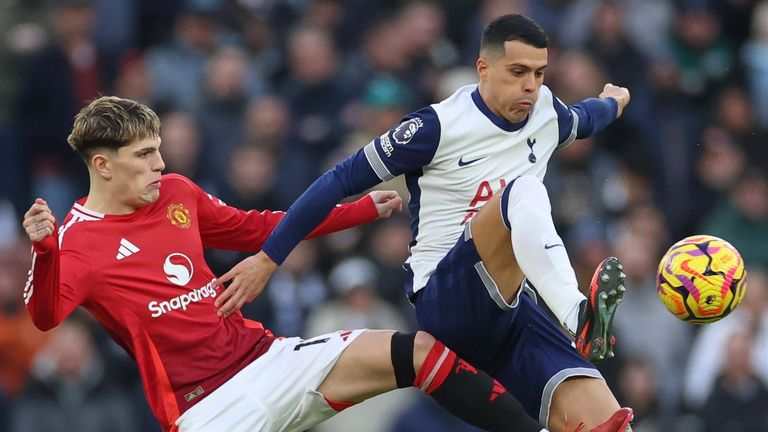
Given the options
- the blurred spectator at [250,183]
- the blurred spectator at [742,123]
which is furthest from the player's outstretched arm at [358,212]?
the blurred spectator at [742,123]

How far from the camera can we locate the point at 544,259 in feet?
21.6

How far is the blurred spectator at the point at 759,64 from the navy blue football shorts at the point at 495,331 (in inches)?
260

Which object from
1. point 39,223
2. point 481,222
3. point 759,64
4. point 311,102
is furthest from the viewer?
point 759,64

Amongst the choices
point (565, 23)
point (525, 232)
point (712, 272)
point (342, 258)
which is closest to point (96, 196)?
point (525, 232)

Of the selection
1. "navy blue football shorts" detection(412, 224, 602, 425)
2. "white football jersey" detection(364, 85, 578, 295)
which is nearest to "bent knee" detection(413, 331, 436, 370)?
"navy blue football shorts" detection(412, 224, 602, 425)

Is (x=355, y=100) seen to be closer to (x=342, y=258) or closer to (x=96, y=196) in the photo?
(x=342, y=258)

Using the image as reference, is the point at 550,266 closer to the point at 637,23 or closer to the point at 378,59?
the point at 378,59

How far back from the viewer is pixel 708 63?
539 inches

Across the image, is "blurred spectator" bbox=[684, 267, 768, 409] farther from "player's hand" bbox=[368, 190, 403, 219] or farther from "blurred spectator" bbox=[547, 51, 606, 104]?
"player's hand" bbox=[368, 190, 403, 219]

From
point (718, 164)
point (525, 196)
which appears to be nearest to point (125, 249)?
point (525, 196)

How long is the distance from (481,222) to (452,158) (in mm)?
440

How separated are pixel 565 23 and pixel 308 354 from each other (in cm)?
714

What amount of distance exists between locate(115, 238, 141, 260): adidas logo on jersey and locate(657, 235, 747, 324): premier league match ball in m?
2.56

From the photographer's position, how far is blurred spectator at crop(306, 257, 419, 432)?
11.2 m
